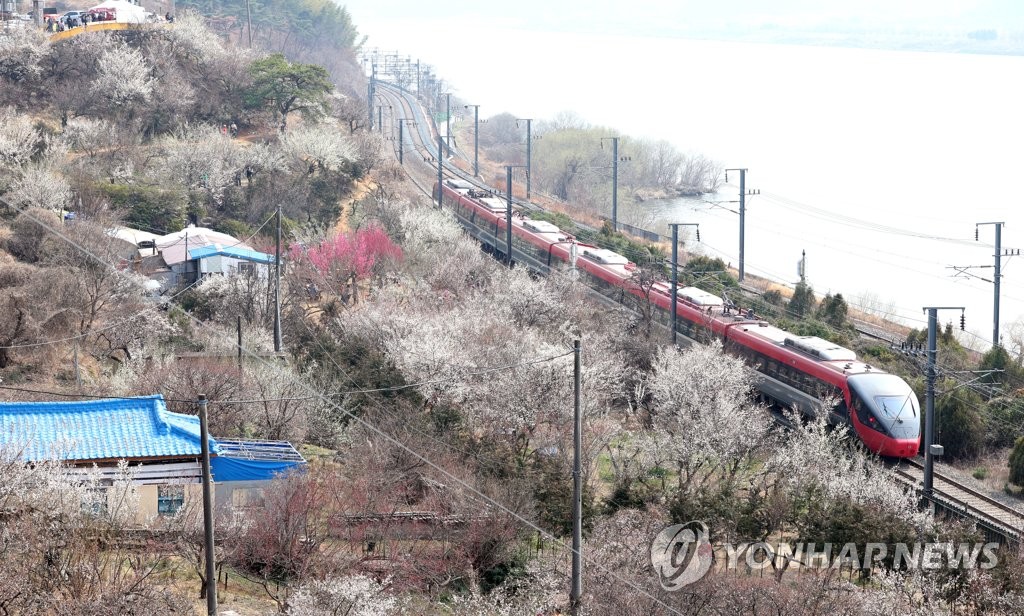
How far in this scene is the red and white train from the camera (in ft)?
88.2

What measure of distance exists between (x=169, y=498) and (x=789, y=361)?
16600 mm

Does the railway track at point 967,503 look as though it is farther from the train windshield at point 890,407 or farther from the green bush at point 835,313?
the green bush at point 835,313

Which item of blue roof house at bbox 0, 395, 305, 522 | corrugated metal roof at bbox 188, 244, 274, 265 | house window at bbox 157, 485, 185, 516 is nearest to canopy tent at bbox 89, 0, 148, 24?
corrugated metal roof at bbox 188, 244, 274, 265

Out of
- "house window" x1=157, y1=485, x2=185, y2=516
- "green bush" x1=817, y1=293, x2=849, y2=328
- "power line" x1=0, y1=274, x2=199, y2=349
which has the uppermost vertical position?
"power line" x1=0, y1=274, x2=199, y2=349

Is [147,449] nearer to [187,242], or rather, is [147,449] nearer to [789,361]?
[789,361]

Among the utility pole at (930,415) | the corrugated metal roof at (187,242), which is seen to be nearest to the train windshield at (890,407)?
the utility pole at (930,415)

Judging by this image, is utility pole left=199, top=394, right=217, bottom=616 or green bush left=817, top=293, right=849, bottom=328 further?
green bush left=817, top=293, right=849, bottom=328

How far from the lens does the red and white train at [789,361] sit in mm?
26891

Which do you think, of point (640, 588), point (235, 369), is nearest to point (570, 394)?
point (235, 369)

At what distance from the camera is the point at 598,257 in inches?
1670

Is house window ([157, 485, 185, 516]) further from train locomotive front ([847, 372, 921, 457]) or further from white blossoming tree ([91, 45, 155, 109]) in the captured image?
white blossoming tree ([91, 45, 155, 109])

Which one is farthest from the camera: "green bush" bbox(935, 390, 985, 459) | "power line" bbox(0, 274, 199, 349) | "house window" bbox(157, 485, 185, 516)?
"power line" bbox(0, 274, 199, 349)

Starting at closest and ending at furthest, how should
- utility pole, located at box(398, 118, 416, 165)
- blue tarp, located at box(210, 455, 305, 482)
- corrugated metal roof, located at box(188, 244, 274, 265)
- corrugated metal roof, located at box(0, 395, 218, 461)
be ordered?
corrugated metal roof, located at box(0, 395, 218, 461)
blue tarp, located at box(210, 455, 305, 482)
corrugated metal roof, located at box(188, 244, 274, 265)
utility pole, located at box(398, 118, 416, 165)

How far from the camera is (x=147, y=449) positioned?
67.5 ft
